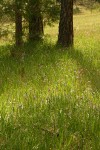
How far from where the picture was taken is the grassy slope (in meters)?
4.82

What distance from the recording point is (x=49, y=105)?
600cm

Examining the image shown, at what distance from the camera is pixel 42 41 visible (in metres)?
15.0

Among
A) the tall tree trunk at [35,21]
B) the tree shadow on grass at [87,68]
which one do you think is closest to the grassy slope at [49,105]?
the tree shadow on grass at [87,68]

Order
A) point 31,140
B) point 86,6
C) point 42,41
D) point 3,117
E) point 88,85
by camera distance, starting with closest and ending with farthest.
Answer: point 31,140 < point 3,117 < point 88,85 < point 42,41 < point 86,6

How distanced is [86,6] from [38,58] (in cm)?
3507

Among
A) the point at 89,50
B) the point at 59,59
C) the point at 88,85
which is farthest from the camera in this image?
the point at 89,50

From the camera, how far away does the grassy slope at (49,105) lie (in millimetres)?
4820

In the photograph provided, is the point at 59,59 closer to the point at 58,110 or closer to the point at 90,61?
the point at 90,61

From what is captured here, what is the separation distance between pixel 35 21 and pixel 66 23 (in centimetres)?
196

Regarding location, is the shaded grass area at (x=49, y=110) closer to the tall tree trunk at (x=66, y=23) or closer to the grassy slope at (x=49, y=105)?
the grassy slope at (x=49, y=105)

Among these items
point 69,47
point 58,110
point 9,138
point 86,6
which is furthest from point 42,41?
point 86,6

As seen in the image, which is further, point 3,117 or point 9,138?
point 3,117

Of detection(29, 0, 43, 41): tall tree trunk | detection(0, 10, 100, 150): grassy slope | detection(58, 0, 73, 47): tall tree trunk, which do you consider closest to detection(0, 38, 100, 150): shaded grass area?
detection(0, 10, 100, 150): grassy slope

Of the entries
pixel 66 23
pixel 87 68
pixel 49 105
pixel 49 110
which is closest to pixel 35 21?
pixel 66 23
